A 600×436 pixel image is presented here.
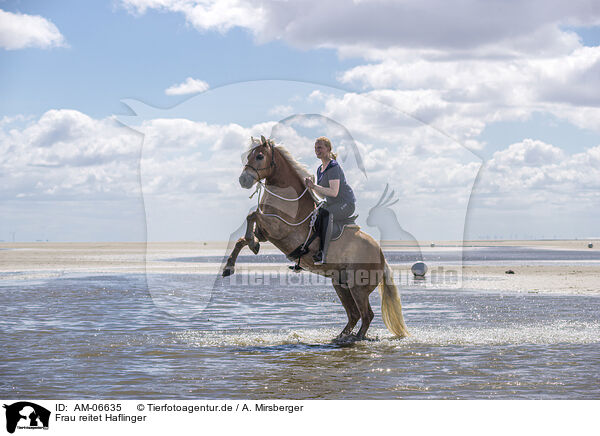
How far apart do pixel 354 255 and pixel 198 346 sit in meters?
3.57

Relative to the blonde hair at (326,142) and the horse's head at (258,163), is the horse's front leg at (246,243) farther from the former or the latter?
the blonde hair at (326,142)

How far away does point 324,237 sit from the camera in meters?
12.2

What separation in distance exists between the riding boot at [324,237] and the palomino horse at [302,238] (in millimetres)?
145

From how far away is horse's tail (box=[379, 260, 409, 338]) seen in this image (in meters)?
13.4

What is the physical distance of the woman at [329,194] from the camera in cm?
1191

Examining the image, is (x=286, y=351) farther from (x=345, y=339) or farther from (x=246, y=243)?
(x=246, y=243)

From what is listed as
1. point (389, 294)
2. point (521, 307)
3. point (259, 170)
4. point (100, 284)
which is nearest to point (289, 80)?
point (259, 170)

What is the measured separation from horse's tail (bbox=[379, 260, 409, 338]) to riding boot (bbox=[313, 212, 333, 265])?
5.74 feet

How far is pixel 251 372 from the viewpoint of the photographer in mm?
9938

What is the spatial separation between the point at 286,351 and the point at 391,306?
9.21ft

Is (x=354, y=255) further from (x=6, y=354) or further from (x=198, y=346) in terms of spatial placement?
(x=6, y=354)

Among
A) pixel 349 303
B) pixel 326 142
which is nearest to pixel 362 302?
pixel 349 303
